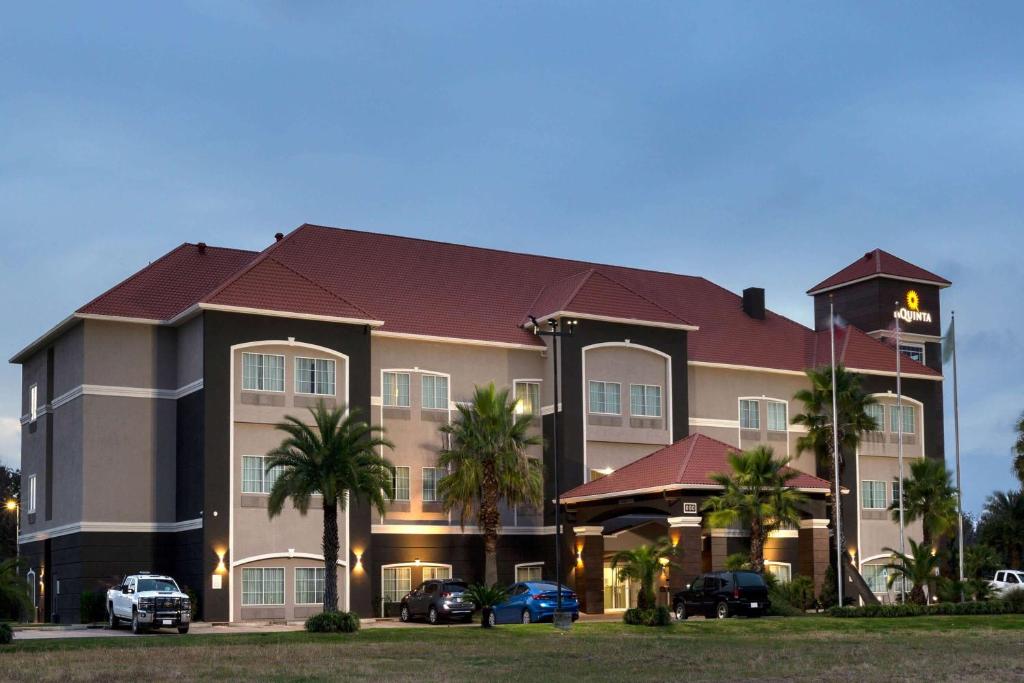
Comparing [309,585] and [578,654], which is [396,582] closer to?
[309,585]

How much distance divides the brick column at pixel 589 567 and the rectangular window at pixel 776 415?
1420 cm

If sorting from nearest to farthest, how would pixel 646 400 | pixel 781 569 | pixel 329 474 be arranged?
1. pixel 329 474
2. pixel 646 400
3. pixel 781 569

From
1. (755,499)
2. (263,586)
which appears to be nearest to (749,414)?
(755,499)

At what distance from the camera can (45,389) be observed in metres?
58.1

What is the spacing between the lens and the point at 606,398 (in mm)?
59875

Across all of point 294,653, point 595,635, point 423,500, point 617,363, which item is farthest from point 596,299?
point 294,653

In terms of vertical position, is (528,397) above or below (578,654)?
above

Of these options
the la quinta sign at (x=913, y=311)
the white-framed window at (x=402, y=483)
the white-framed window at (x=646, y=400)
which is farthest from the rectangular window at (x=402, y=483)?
the la quinta sign at (x=913, y=311)

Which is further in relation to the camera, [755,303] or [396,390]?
[755,303]

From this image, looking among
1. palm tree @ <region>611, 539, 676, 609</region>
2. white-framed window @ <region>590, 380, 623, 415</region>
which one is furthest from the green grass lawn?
white-framed window @ <region>590, 380, 623, 415</region>

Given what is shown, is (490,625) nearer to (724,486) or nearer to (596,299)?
(724,486)

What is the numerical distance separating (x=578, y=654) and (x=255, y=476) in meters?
22.6

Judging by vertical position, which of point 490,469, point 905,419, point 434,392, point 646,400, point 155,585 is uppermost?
point 434,392

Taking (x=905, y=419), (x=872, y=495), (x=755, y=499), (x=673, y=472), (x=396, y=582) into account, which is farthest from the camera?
(x=905, y=419)
